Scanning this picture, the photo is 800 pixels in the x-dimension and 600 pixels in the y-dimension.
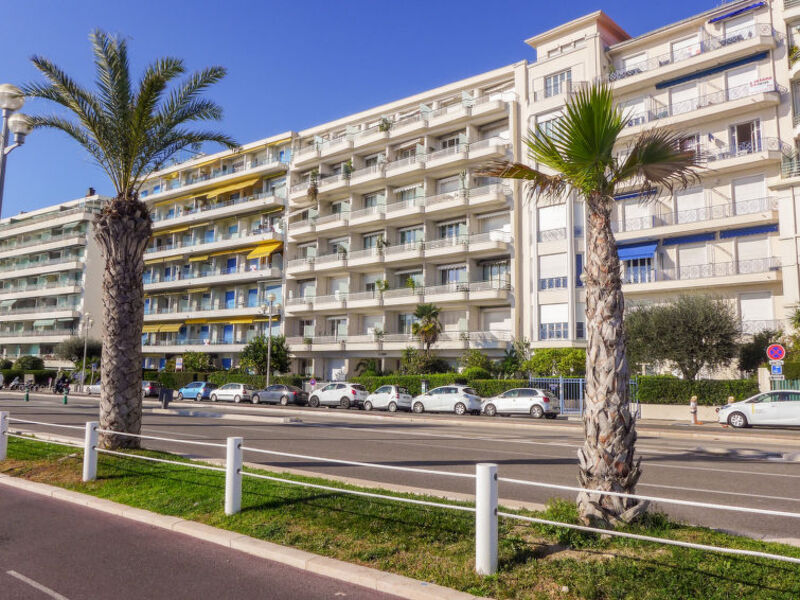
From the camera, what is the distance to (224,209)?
5503cm

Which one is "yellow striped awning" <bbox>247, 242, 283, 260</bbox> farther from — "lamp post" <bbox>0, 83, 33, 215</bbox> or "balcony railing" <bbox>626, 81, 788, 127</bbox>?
"lamp post" <bbox>0, 83, 33, 215</bbox>

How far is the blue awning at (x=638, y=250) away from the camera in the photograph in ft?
111

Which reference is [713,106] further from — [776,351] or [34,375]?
[34,375]

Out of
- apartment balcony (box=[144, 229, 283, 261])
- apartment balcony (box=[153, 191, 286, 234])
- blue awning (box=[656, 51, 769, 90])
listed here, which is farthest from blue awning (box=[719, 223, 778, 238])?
apartment balcony (box=[153, 191, 286, 234])

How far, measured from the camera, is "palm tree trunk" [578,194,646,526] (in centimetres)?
529

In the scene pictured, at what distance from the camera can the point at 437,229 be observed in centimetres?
4372

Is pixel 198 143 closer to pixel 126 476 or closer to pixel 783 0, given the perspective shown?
pixel 126 476

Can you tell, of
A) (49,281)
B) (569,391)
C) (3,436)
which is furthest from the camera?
(49,281)

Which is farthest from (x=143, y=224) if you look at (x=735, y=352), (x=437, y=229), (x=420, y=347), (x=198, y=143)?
(x=437, y=229)

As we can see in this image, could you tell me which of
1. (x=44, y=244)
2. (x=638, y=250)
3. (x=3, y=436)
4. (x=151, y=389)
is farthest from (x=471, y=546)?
(x=44, y=244)

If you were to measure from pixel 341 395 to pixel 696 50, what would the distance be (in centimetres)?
2881

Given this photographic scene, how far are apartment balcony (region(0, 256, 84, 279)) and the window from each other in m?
57.2

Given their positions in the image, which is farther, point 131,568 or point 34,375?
point 34,375

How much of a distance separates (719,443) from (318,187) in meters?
38.3
